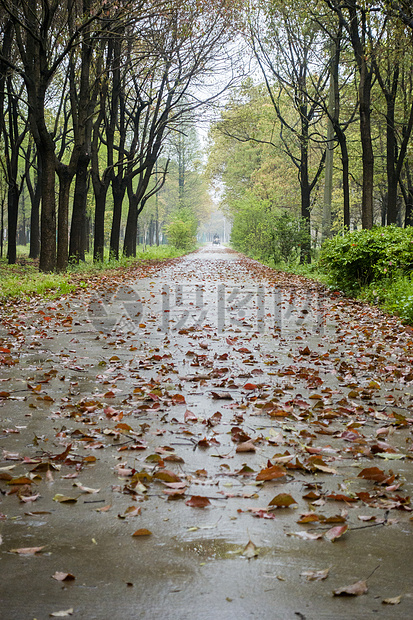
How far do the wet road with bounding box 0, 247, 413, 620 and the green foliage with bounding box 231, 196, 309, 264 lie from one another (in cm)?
1632

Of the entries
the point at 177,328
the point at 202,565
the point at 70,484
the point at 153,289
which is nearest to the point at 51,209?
the point at 153,289

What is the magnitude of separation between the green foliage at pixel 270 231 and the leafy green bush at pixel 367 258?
898 centimetres

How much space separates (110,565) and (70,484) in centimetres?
90

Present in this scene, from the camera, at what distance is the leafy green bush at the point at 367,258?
36.3ft

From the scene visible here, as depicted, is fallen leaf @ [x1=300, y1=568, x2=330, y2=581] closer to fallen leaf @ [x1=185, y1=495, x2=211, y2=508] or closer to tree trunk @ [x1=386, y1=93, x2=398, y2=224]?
fallen leaf @ [x1=185, y1=495, x2=211, y2=508]

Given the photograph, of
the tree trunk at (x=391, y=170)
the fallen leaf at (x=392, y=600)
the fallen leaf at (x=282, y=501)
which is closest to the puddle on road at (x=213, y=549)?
the fallen leaf at (x=282, y=501)

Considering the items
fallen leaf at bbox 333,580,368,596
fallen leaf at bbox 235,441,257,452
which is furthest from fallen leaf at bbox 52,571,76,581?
fallen leaf at bbox 235,441,257,452

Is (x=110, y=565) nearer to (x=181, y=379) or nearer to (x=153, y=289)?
(x=181, y=379)

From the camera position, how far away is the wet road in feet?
7.05

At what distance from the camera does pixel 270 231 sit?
2416 centimetres

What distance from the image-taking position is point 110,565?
232 cm

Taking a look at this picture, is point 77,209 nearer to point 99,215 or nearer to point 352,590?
point 99,215

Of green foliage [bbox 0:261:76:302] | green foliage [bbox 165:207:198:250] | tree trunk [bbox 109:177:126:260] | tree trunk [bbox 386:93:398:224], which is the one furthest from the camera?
green foliage [bbox 165:207:198:250]

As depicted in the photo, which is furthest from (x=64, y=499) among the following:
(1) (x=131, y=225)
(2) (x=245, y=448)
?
(1) (x=131, y=225)
